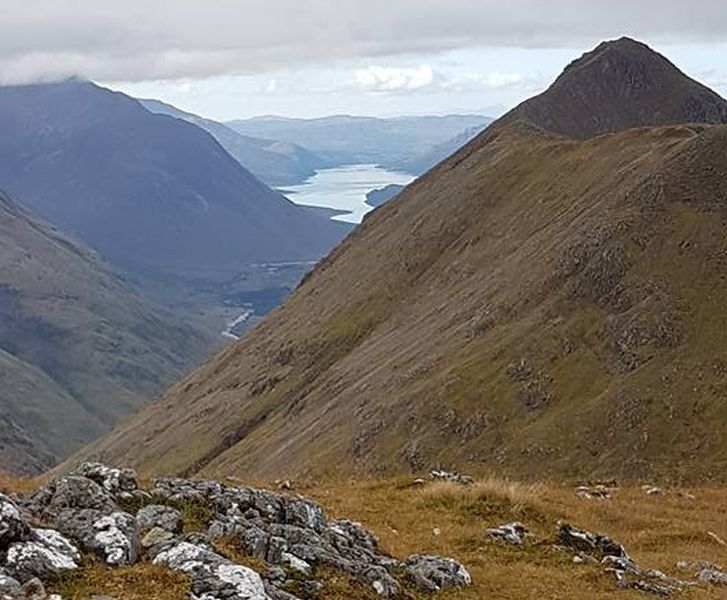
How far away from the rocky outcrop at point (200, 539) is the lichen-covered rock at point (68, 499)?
2 cm

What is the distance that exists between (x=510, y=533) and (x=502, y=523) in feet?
6.23

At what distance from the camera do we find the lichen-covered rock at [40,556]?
52.5 feet

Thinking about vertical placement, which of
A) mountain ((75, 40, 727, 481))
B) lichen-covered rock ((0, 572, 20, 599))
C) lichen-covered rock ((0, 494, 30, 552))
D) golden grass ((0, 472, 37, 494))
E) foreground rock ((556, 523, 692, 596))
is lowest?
mountain ((75, 40, 727, 481))

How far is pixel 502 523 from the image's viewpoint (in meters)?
27.0

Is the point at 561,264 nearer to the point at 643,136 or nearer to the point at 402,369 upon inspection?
the point at 402,369

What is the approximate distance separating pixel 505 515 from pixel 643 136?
6891 inches

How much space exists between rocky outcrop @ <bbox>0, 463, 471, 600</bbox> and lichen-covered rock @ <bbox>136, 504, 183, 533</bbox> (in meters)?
0.02

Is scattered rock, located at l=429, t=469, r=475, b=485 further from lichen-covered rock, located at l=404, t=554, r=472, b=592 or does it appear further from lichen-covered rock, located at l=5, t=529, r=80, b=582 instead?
lichen-covered rock, located at l=5, t=529, r=80, b=582

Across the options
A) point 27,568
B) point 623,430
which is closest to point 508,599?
point 27,568

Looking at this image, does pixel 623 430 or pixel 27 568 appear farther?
pixel 623 430

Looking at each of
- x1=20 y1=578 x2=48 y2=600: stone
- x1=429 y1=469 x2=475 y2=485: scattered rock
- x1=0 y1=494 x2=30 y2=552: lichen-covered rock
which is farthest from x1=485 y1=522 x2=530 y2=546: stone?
x1=20 y1=578 x2=48 y2=600: stone

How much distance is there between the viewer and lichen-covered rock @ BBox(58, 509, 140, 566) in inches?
677

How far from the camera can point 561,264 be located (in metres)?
152

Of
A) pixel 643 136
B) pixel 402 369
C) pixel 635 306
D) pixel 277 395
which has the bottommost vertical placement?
pixel 277 395
